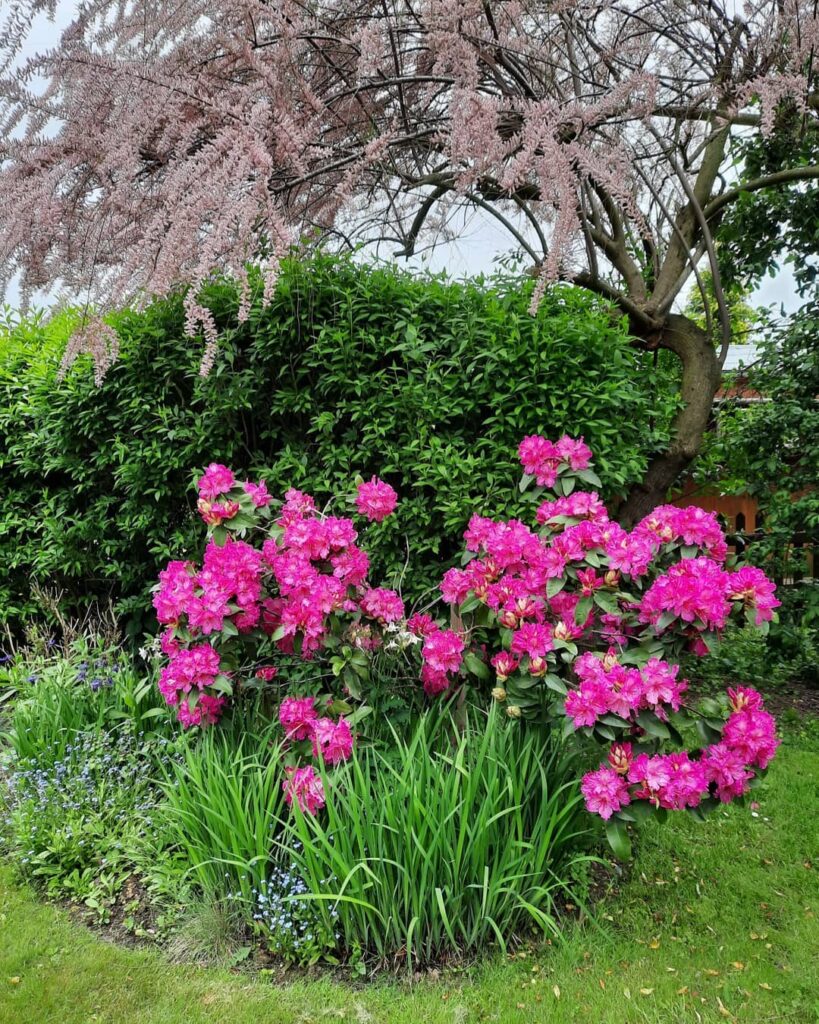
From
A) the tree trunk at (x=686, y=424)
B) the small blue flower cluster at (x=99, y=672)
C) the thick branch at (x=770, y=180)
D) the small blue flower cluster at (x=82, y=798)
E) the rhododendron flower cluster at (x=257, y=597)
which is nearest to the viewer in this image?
the rhododendron flower cluster at (x=257, y=597)

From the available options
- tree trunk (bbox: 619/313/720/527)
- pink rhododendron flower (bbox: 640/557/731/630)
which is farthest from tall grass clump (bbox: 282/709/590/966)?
tree trunk (bbox: 619/313/720/527)

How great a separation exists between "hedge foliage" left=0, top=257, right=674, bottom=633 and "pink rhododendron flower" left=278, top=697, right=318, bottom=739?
30.7 inches

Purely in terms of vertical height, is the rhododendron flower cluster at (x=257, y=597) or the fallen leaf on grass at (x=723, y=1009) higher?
the rhododendron flower cluster at (x=257, y=597)

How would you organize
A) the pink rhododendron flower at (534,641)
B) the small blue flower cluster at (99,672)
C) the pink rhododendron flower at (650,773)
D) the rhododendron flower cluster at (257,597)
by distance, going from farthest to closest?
the small blue flower cluster at (99,672) < the rhododendron flower cluster at (257,597) < the pink rhododendron flower at (534,641) < the pink rhododendron flower at (650,773)

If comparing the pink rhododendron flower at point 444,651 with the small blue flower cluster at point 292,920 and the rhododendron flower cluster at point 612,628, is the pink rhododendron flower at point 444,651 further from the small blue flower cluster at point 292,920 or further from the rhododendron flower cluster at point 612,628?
the small blue flower cluster at point 292,920

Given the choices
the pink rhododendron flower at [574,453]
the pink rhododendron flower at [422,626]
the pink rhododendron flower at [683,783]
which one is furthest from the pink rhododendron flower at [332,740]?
the pink rhododendron flower at [574,453]

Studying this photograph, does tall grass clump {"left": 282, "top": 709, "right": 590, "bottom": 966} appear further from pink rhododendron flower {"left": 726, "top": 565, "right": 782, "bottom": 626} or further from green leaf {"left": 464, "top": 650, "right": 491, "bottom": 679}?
pink rhododendron flower {"left": 726, "top": 565, "right": 782, "bottom": 626}

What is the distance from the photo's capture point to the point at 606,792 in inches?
80.0

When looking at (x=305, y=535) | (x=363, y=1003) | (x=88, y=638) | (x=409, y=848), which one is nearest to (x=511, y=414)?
(x=305, y=535)

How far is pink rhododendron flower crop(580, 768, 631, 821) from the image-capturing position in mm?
2033

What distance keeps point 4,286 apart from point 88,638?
223 centimetres

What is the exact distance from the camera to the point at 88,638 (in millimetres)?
4027

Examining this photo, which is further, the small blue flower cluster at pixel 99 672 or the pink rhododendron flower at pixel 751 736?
the small blue flower cluster at pixel 99 672

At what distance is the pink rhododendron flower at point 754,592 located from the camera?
84.3 inches
